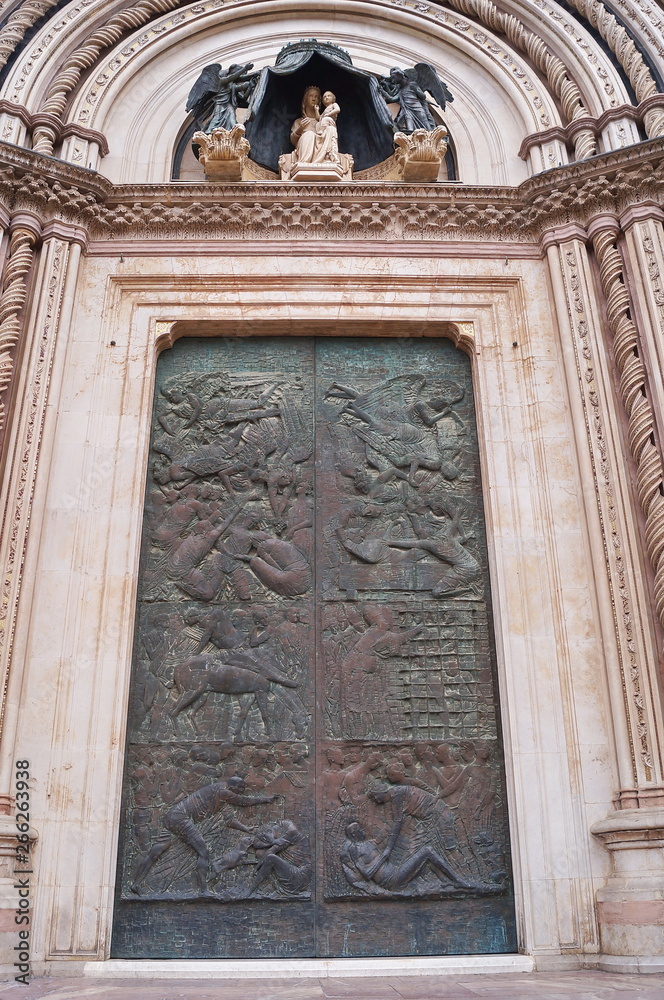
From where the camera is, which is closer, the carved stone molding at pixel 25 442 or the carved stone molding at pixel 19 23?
the carved stone molding at pixel 25 442

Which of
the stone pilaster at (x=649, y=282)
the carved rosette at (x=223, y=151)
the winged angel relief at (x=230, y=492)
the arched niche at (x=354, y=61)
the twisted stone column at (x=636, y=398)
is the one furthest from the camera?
the arched niche at (x=354, y=61)

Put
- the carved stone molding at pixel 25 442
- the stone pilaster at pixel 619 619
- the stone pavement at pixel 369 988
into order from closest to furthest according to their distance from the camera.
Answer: the stone pavement at pixel 369 988 → the stone pilaster at pixel 619 619 → the carved stone molding at pixel 25 442

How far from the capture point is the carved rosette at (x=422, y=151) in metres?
9.24

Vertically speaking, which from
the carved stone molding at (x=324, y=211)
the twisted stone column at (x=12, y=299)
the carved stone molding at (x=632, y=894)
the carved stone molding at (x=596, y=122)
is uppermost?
the carved stone molding at (x=596, y=122)

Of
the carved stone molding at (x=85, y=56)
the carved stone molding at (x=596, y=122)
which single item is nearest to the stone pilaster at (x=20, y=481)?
the carved stone molding at (x=85, y=56)

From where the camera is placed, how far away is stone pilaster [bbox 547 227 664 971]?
6184 millimetres

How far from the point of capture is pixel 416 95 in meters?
9.81

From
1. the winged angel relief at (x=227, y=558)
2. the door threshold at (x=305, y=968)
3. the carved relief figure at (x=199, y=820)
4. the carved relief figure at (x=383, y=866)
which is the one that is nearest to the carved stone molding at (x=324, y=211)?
the winged angel relief at (x=227, y=558)

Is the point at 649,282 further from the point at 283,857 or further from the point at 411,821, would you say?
the point at 283,857

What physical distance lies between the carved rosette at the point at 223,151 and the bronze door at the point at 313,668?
1.88m

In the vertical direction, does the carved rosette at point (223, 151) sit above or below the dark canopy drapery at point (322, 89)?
below

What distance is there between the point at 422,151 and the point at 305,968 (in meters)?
7.83

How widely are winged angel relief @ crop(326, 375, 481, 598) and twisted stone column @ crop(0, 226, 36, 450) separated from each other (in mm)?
3046

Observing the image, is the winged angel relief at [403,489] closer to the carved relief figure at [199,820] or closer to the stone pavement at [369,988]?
the carved relief figure at [199,820]
